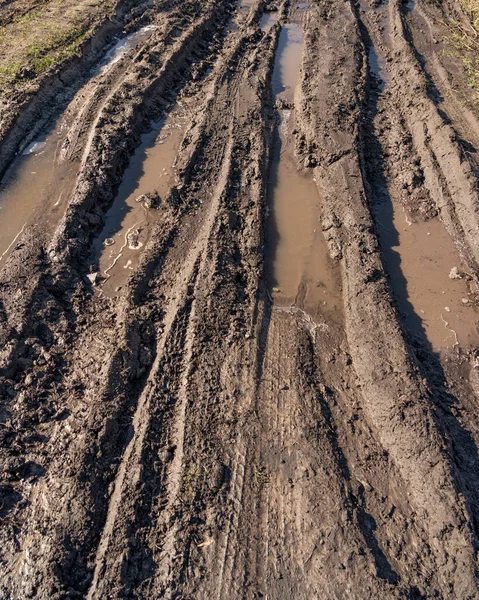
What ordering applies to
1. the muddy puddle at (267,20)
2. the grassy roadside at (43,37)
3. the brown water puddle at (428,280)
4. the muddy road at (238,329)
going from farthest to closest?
the muddy puddle at (267,20) < the grassy roadside at (43,37) < the brown water puddle at (428,280) < the muddy road at (238,329)

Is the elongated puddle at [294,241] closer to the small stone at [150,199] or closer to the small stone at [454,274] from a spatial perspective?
the small stone at [454,274]

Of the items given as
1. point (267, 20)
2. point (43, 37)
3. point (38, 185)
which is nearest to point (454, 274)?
point (38, 185)

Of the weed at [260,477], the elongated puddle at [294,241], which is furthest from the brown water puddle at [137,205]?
the weed at [260,477]

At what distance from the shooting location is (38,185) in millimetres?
10328

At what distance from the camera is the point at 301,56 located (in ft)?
50.0

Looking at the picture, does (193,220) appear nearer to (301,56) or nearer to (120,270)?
(120,270)

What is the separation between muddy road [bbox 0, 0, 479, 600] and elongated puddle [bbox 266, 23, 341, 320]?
0.06 meters

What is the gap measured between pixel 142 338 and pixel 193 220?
11.1 ft

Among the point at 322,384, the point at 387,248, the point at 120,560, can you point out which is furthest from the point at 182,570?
the point at 387,248

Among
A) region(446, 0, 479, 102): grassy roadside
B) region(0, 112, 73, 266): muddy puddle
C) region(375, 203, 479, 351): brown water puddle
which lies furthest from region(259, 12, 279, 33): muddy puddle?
region(375, 203, 479, 351): brown water puddle

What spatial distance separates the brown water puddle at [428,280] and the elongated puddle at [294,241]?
4.91 feet

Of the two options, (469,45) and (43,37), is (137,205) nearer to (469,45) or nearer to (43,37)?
(43,37)

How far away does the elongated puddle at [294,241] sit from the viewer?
28.1 feet

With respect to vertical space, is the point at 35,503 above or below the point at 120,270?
below
